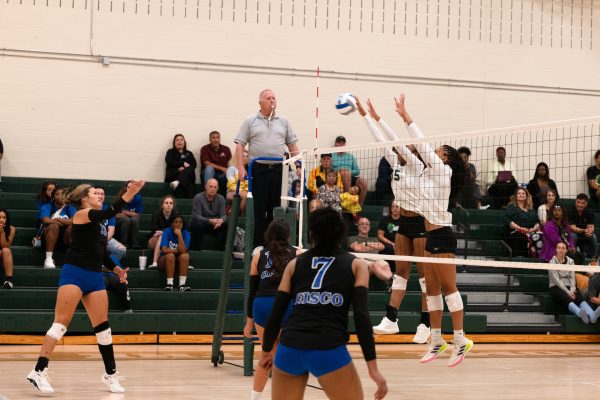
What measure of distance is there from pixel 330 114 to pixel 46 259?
7.29 m

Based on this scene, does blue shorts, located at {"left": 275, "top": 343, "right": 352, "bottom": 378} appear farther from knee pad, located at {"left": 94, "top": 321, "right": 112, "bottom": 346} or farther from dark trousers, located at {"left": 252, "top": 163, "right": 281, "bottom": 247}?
dark trousers, located at {"left": 252, "top": 163, "right": 281, "bottom": 247}

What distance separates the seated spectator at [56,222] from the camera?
15.1 m

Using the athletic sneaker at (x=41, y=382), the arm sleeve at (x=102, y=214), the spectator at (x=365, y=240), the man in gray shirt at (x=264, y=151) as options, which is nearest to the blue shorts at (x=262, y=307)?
the arm sleeve at (x=102, y=214)

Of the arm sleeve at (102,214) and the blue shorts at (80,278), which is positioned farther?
the blue shorts at (80,278)

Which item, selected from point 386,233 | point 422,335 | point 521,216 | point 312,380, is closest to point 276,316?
point 422,335

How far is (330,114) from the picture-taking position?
65.1 ft

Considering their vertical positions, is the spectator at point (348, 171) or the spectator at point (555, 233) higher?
the spectator at point (348, 171)

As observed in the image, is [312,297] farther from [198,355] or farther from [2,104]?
[2,104]

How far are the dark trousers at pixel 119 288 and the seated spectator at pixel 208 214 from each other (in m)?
2.18

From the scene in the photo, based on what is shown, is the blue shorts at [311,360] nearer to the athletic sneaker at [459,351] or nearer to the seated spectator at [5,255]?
the athletic sneaker at [459,351]

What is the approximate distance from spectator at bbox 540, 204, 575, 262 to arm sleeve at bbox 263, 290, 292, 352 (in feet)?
33.4

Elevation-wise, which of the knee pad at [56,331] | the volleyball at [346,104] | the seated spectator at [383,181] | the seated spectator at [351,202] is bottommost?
the knee pad at [56,331]

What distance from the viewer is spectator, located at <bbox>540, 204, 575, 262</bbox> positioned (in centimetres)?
1527

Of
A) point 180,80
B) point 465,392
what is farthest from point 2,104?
point 465,392
